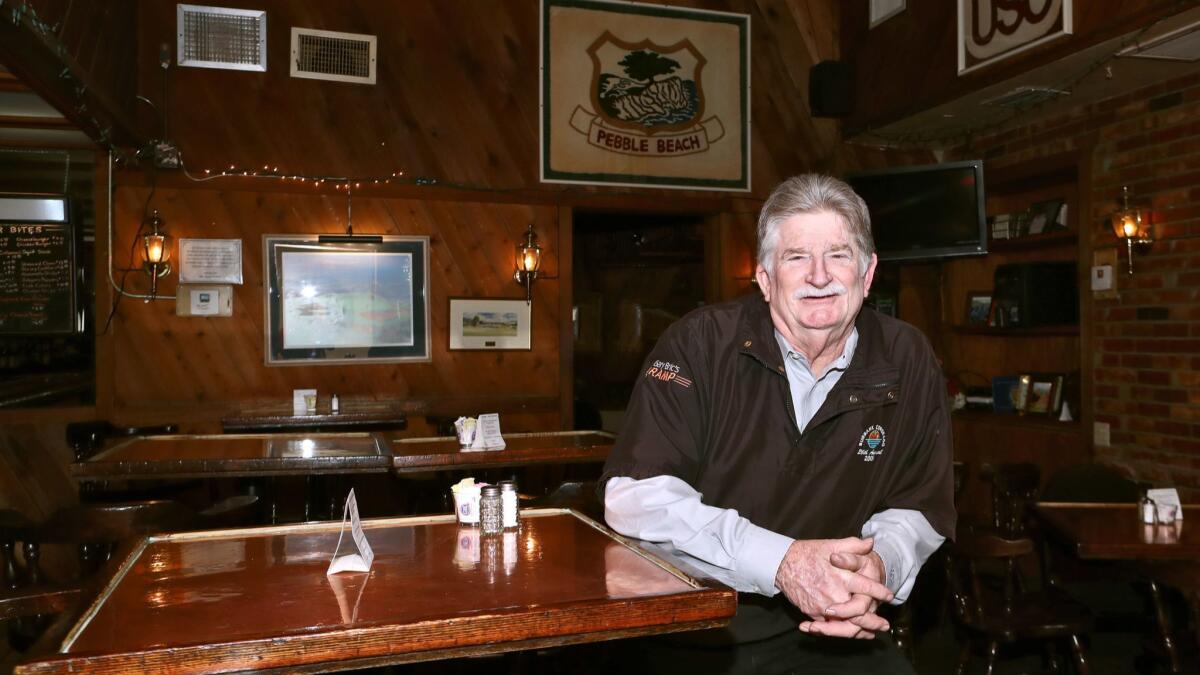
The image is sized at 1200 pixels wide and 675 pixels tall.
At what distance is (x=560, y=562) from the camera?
202cm

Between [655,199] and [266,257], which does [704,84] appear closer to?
[655,199]

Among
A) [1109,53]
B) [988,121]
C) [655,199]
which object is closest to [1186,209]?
[1109,53]

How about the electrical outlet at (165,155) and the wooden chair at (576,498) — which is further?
the electrical outlet at (165,155)

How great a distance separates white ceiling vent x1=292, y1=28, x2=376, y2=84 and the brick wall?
4716 mm

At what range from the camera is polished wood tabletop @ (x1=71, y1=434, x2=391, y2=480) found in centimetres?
392

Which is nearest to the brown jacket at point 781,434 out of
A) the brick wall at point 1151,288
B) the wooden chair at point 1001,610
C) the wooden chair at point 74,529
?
the wooden chair at point 1001,610

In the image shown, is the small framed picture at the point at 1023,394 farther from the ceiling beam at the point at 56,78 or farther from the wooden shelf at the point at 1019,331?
the ceiling beam at the point at 56,78

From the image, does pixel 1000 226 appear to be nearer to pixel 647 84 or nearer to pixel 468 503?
pixel 647 84

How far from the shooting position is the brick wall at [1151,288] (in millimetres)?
4746

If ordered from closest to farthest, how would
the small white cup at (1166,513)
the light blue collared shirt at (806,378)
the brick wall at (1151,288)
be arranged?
the light blue collared shirt at (806,378) → the small white cup at (1166,513) → the brick wall at (1151,288)

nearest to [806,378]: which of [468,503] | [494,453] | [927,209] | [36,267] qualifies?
[468,503]

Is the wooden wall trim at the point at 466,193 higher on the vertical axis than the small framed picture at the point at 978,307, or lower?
higher

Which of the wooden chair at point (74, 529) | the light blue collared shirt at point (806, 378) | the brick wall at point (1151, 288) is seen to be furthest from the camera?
the brick wall at point (1151, 288)

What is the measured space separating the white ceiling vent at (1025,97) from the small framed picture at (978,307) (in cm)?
151
